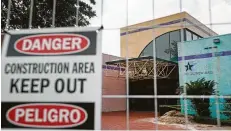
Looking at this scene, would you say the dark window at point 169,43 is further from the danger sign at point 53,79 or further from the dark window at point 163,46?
the danger sign at point 53,79

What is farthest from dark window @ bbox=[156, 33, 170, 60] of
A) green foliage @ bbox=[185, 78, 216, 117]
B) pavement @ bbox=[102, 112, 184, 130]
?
green foliage @ bbox=[185, 78, 216, 117]

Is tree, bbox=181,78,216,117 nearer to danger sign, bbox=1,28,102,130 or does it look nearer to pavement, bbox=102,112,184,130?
pavement, bbox=102,112,184,130

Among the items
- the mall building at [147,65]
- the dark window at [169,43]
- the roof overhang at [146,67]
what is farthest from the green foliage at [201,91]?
the dark window at [169,43]

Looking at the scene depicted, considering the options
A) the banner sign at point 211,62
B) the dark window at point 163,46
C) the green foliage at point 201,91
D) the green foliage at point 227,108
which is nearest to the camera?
the green foliage at point 227,108

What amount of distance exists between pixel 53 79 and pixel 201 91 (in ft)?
22.7

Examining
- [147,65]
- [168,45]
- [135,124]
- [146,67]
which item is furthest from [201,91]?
[168,45]

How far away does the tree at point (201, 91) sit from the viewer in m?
8.62

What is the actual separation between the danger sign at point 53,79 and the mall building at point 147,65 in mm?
8749

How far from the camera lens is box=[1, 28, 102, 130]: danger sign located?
254cm

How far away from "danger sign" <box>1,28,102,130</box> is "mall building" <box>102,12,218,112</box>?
28.7 feet

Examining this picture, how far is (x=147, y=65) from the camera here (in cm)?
1252

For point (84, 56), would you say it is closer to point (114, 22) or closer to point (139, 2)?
point (114, 22)

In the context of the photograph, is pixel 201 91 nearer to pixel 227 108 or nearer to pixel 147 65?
pixel 227 108

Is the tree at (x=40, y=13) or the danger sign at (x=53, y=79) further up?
the tree at (x=40, y=13)
